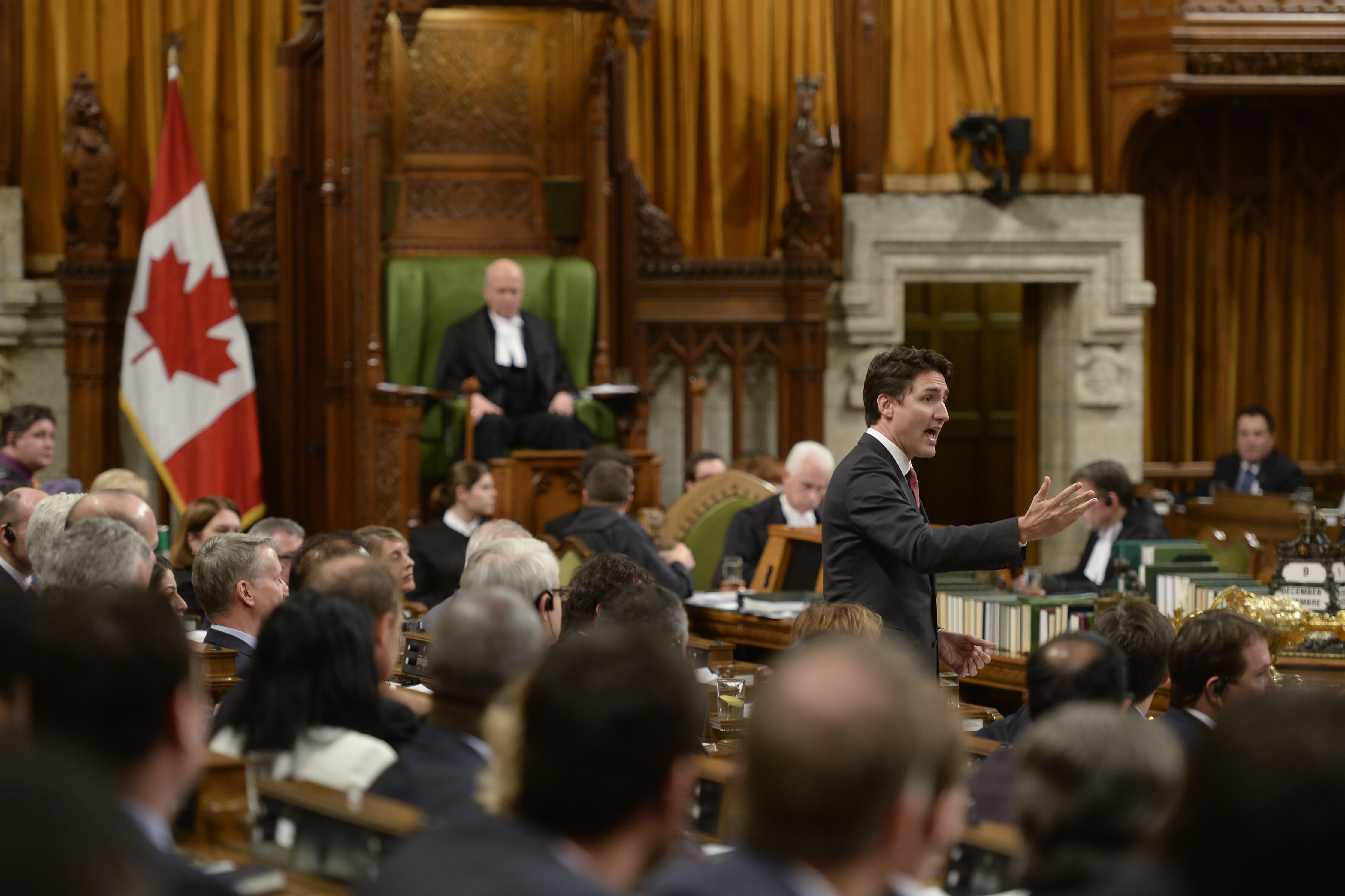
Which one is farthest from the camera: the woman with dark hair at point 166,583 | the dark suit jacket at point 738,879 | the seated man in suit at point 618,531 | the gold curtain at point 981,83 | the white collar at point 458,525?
the gold curtain at point 981,83

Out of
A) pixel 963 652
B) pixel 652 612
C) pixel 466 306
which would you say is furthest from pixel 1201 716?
pixel 466 306

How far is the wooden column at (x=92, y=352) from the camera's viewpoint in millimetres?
8758

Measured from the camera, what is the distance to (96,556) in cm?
355

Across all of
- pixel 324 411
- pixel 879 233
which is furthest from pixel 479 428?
pixel 879 233

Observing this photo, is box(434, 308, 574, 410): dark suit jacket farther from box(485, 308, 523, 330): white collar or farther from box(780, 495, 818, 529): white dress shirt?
box(780, 495, 818, 529): white dress shirt

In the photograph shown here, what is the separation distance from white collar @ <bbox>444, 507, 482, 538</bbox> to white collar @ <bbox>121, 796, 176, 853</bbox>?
4.93m

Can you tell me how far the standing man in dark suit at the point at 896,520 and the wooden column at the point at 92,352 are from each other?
606 cm

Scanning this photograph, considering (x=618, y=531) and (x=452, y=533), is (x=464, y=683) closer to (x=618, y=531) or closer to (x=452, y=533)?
(x=618, y=531)

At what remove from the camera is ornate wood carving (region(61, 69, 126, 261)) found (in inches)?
336

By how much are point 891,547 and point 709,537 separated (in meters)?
4.04

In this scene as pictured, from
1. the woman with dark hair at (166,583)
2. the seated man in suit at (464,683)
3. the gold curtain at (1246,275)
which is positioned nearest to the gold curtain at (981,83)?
the gold curtain at (1246,275)

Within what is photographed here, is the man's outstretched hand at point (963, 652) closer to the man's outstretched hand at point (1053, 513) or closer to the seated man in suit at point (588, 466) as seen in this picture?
the man's outstretched hand at point (1053, 513)

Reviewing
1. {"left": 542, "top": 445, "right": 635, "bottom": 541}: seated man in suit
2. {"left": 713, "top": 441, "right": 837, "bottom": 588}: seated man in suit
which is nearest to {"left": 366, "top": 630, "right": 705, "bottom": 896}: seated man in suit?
{"left": 542, "top": 445, "right": 635, "bottom": 541}: seated man in suit

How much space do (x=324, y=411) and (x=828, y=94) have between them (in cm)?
331
